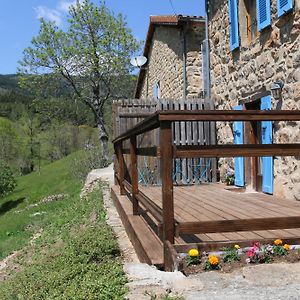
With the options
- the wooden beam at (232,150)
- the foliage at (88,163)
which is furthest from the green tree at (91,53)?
the wooden beam at (232,150)

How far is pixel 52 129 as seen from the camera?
51438mm

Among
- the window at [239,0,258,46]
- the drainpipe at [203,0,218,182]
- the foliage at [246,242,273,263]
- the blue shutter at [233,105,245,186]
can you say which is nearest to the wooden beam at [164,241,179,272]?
the foliage at [246,242,273,263]

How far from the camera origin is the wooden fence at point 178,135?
9.63m

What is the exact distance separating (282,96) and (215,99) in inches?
126

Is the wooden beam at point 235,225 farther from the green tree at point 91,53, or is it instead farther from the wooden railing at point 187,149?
the green tree at point 91,53

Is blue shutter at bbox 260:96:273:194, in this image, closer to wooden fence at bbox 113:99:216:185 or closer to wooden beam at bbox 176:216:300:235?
wooden fence at bbox 113:99:216:185

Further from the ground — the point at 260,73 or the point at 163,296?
the point at 260,73

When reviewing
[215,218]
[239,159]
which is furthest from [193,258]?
[239,159]

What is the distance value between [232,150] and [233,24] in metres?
5.38

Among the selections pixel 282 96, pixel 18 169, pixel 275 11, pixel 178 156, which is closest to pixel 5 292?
pixel 178 156

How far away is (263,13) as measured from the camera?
6.85 meters

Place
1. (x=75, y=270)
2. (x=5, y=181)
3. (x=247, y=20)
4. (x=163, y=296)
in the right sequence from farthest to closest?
(x=5, y=181) < (x=247, y=20) < (x=75, y=270) < (x=163, y=296)

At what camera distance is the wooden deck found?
340cm

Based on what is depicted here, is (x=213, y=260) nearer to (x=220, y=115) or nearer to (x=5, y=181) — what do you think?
(x=220, y=115)
